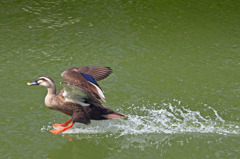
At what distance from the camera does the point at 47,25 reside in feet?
34.4

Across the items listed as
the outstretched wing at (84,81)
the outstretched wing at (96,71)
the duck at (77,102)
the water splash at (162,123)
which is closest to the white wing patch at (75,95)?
the duck at (77,102)

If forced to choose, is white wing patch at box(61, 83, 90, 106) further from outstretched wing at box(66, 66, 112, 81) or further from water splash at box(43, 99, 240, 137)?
outstretched wing at box(66, 66, 112, 81)

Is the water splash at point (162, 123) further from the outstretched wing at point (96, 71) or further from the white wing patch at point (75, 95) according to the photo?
the outstretched wing at point (96, 71)

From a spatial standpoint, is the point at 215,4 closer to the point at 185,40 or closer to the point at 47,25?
the point at 185,40

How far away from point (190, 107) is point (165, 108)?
403 mm

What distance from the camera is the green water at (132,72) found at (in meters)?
6.32

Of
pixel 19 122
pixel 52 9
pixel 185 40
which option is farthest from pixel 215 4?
pixel 19 122

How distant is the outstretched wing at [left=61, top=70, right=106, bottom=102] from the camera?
21.9 ft

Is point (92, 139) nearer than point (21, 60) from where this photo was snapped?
Yes

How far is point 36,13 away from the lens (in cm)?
1106

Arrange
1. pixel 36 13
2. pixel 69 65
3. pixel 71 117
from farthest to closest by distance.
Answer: pixel 36 13 → pixel 69 65 → pixel 71 117

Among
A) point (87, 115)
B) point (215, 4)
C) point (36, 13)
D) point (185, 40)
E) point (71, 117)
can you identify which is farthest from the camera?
point (215, 4)

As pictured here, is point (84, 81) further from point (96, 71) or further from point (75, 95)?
point (96, 71)

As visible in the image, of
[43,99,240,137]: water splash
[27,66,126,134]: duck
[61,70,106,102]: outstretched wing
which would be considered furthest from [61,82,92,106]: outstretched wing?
[43,99,240,137]: water splash
